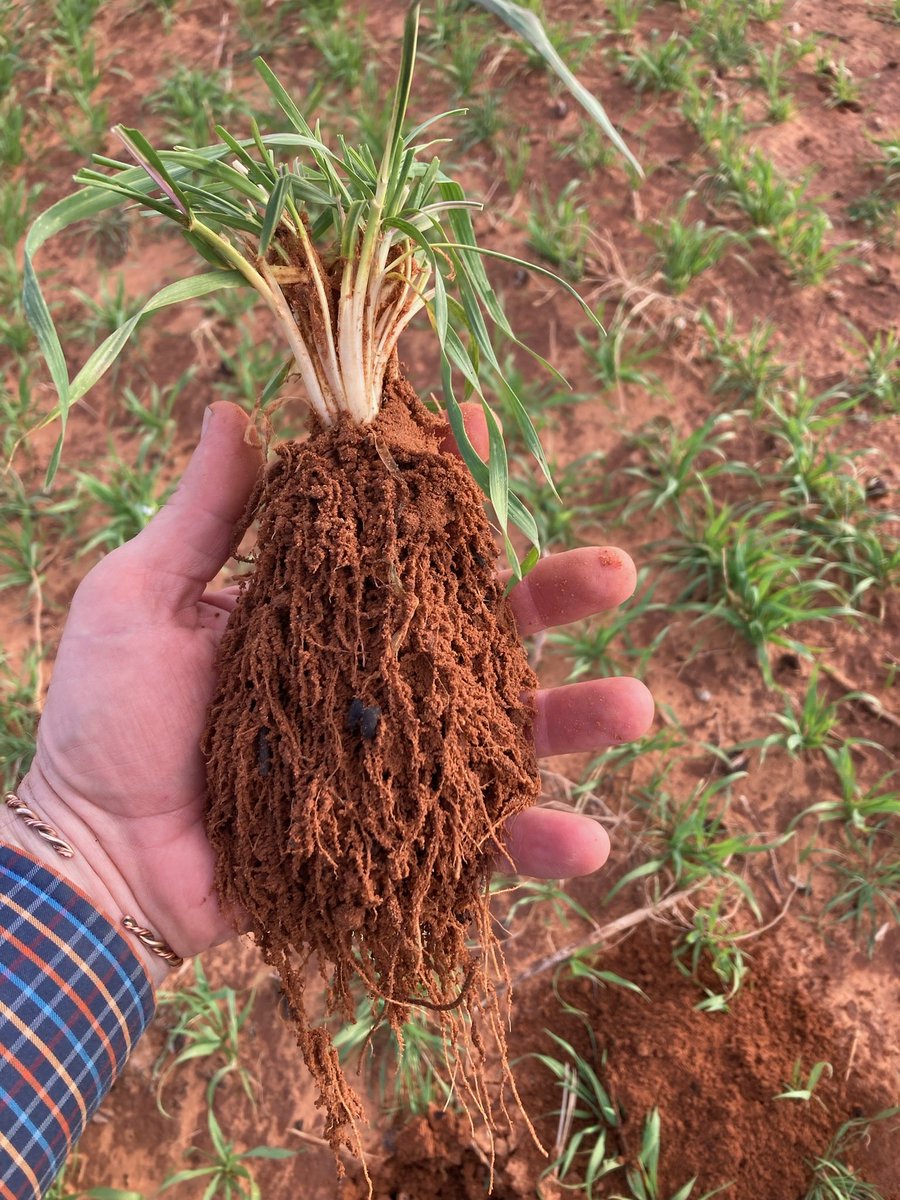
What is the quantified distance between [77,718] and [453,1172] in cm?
119

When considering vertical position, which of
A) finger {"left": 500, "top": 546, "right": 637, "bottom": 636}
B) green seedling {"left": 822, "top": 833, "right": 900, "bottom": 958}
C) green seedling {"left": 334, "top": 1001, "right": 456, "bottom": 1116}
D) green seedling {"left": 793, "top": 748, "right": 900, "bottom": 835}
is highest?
finger {"left": 500, "top": 546, "right": 637, "bottom": 636}

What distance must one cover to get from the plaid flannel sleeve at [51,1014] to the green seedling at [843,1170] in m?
1.30

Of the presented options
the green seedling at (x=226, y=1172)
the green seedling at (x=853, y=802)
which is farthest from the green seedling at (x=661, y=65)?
the green seedling at (x=226, y=1172)

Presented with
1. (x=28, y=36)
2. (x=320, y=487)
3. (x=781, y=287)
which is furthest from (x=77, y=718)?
(x=28, y=36)

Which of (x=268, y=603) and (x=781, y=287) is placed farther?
(x=781, y=287)

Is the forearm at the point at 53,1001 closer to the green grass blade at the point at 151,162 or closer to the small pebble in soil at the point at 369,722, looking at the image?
the small pebble in soil at the point at 369,722

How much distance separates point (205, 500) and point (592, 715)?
32.0 inches

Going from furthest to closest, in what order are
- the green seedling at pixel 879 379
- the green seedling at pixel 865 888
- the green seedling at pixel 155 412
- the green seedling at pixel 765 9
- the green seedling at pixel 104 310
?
1. the green seedling at pixel 765 9
2. the green seedling at pixel 104 310
3. the green seedling at pixel 155 412
4. the green seedling at pixel 879 379
5. the green seedling at pixel 865 888

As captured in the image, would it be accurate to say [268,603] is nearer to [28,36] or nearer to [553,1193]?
[553,1193]

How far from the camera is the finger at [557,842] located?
1600 millimetres

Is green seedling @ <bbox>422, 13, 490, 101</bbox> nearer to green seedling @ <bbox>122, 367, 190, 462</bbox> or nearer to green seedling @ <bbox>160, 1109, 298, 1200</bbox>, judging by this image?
green seedling @ <bbox>122, 367, 190, 462</bbox>

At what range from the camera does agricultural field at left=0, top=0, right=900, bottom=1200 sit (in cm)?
180

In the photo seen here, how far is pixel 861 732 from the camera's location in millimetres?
2174

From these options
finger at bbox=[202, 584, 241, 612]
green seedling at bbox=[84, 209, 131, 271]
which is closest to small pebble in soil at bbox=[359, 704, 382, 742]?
finger at bbox=[202, 584, 241, 612]
